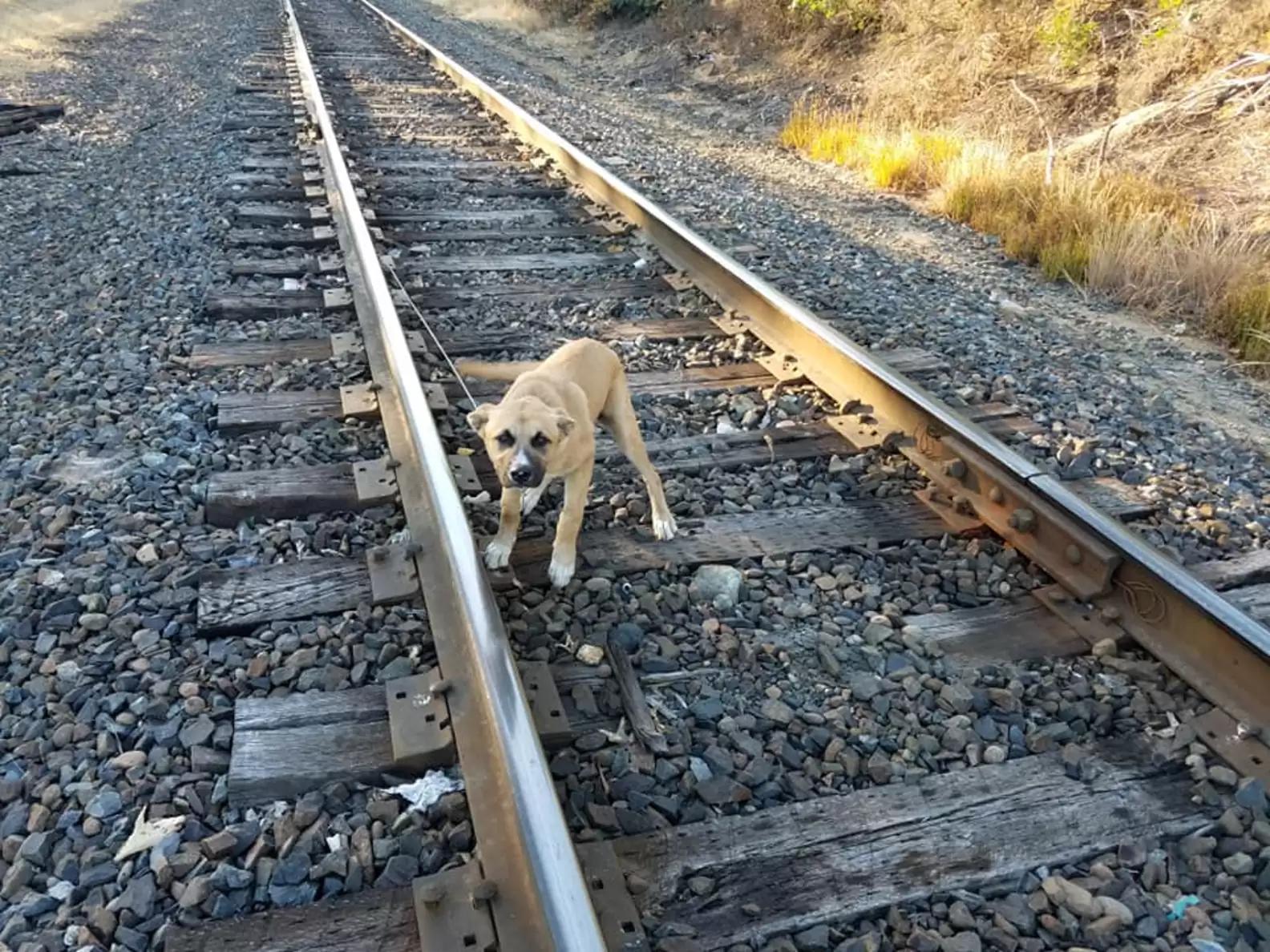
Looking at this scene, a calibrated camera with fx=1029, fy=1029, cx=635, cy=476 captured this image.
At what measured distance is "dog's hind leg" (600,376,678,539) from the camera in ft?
11.1

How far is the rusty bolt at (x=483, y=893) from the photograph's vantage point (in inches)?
78.2

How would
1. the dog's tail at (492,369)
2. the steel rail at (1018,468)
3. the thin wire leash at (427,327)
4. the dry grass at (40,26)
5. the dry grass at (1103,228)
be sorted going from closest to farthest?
the steel rail at (1018,468), the dog's tail at (492,369), the thin wire leash at (427,327), the dry grass at (1103,228), the dry grass at (40,26)

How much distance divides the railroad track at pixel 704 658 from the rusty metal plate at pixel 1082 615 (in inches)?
0.4

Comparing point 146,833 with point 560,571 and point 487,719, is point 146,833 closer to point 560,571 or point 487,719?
point 487,719

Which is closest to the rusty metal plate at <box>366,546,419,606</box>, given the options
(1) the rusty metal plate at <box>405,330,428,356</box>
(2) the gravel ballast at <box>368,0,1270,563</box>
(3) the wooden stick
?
(3) the wooden stick

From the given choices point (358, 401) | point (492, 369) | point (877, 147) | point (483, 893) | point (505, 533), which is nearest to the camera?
point (483, 893)

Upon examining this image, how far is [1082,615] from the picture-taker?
3.00m

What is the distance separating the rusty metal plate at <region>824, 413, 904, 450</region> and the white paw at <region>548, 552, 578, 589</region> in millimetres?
1416

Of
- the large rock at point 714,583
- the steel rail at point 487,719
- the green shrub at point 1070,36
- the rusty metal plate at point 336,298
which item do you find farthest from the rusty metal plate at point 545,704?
the green shrub at point 1070,36

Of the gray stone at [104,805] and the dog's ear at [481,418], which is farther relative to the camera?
the dog's ear at [481,418]

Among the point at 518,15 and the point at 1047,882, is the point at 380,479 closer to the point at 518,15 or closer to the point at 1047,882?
the point at 1047,882

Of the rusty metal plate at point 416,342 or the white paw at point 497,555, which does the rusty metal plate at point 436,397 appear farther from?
the white paw at point 497,555

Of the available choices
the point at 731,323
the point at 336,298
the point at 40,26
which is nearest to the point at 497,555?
the point at 731,323

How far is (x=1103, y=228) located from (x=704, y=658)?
4.85 m
